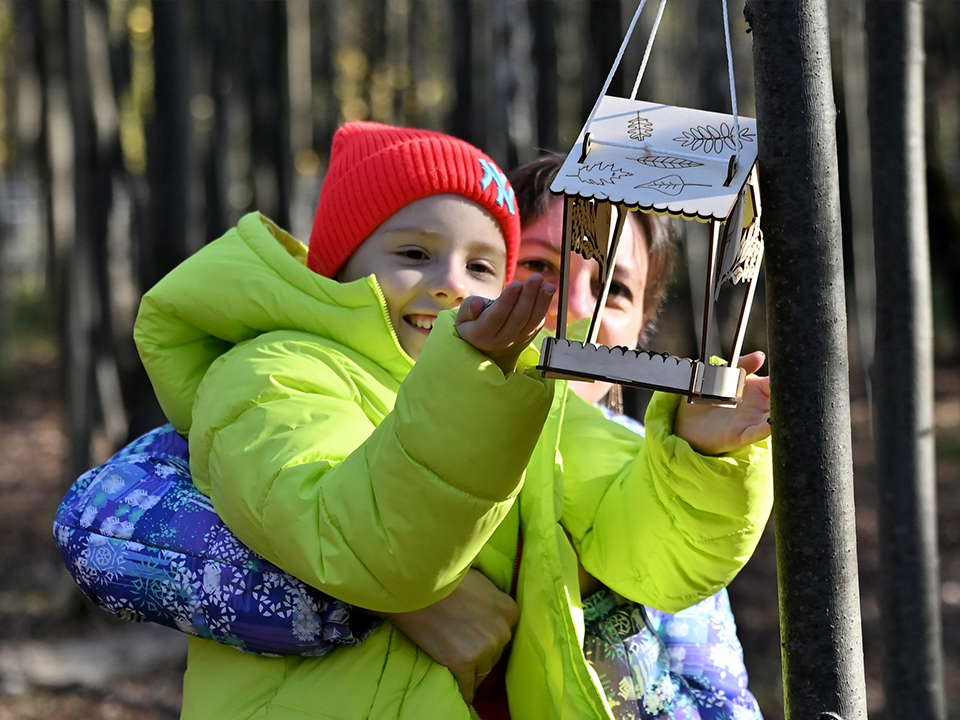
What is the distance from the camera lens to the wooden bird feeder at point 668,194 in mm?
1410

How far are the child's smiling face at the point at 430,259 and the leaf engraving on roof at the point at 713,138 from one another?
59cm

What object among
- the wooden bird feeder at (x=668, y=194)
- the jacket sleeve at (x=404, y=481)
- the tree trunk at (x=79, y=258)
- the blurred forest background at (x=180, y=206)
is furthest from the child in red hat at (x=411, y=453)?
the tree trunk at (x=79, y=258)

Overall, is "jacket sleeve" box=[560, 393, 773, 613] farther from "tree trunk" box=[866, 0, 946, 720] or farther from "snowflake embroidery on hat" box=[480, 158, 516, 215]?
"tree trunk" box=[866, 0, 946, 720]

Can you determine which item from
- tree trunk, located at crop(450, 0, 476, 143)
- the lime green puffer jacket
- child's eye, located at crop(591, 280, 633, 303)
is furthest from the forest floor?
tree trunk, located at crop(450, 0, 476, 143)

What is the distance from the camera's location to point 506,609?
1788 millimetres

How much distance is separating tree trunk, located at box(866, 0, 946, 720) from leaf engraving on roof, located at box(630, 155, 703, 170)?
1276 mm

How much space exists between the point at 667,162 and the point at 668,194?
7 cm

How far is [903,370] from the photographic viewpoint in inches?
99.0

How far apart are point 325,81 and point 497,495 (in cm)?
2101

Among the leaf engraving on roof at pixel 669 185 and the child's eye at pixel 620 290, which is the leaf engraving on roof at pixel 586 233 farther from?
the child's eye at pixel 620 290

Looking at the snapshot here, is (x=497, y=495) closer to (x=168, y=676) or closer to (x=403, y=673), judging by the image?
(x=403, y=673)

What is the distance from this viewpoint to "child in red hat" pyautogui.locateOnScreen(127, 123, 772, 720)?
1.45m

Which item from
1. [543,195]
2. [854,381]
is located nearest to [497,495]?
[543,195]

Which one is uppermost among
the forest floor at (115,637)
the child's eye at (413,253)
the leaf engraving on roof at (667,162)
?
the leaf engraving on roof at (667,162)
